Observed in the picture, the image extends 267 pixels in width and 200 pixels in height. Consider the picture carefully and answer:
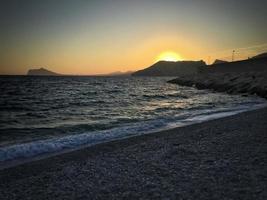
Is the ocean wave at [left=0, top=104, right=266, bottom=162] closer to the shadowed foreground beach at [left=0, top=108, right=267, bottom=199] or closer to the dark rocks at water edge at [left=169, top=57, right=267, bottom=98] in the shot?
the shadowed foreground beach at [left=0, top=108, right=267, bottom=199]

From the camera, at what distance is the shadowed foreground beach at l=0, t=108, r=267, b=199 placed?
601 cm

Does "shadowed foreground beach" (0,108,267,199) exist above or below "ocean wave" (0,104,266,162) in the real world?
above

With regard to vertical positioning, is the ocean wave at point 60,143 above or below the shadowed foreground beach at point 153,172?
below

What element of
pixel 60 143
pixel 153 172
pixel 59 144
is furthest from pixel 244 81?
pixel 153 172

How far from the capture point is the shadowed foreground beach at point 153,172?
19.7 feet

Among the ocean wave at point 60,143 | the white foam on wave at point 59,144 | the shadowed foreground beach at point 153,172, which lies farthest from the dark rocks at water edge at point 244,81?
the shadowed foreground beach at point 153,172

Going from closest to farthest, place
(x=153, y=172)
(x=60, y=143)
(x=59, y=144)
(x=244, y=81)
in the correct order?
(x=153, y=172), (x=59, y=144), (x=60, y=143), (x=244, y=81)

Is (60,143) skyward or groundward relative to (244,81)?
groundward

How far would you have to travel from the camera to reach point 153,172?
23.6ft

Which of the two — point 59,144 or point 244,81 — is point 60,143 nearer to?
point 59,144

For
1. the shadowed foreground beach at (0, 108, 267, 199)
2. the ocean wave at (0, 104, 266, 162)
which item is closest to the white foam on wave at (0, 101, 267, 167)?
the ocean wave at (0, 104, 266, 162)

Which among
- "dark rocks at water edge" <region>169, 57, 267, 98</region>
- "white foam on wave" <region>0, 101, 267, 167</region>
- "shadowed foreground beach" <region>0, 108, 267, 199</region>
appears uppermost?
"dark rocks at water edge" <region>169, 57, 267, 98</region>

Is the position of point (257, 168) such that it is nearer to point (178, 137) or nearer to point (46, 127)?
point (178, 137)

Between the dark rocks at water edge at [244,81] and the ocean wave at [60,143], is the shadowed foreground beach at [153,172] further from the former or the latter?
the dark rocks at water edge at [244,81]
